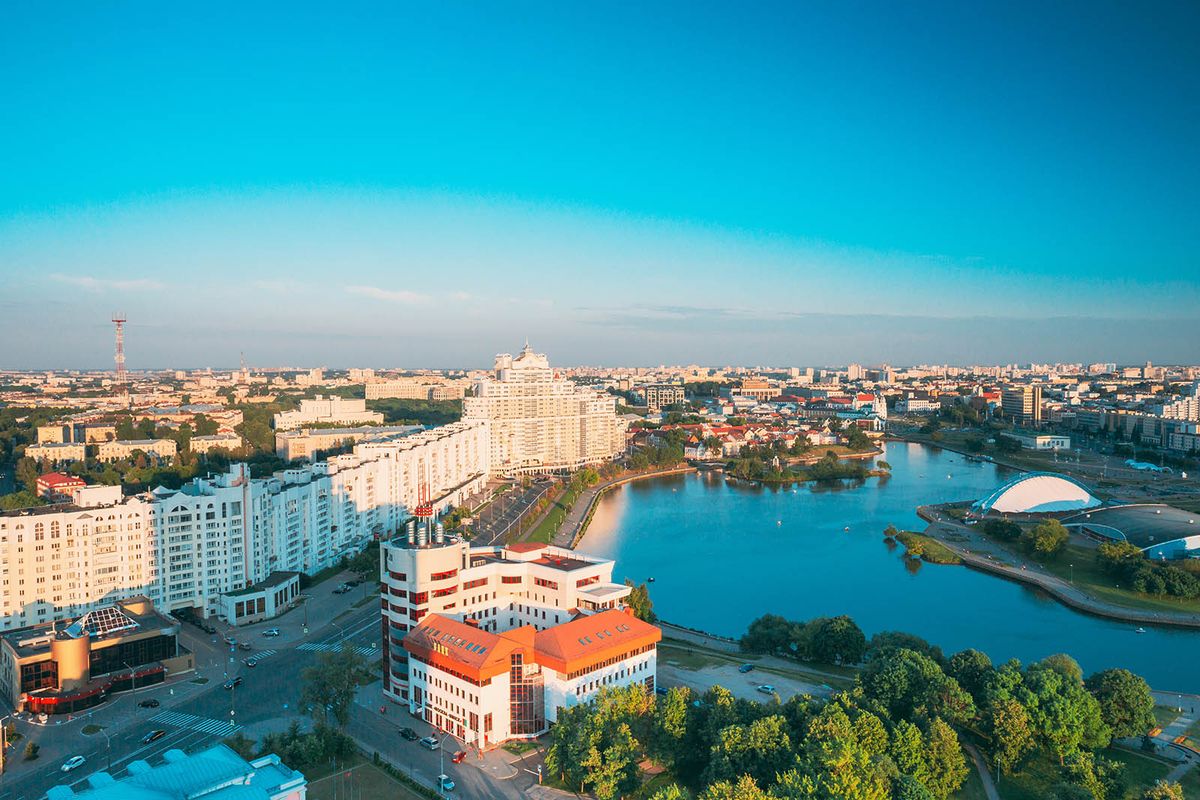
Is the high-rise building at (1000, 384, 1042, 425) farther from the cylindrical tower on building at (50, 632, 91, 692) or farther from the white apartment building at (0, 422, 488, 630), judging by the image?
the cylindrical tower on building at (50, 632, 91, 692)

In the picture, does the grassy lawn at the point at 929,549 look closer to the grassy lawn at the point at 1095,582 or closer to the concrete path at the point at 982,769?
the grassy lawn at the point at 1095,582

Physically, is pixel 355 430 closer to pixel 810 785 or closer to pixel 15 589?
pixel 15 589

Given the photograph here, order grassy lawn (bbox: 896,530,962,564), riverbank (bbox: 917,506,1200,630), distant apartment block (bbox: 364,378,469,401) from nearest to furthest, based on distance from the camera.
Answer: riverbank (bbox: 917,506,1200,630) → grassy lawn (bbox: 896,530,962,564) → distant apartment block (bbox: 364,378,469,401)

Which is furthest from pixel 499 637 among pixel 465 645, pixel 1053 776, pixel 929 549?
pixel 929 549

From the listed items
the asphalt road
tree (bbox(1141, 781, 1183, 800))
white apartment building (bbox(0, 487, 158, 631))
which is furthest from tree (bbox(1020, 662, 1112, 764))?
white apartment building (bbox(0, 487, 158, 631))

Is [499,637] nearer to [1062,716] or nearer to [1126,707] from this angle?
[1062,716]

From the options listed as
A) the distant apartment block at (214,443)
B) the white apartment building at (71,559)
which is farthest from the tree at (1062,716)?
the distant apartment block at (214,443)

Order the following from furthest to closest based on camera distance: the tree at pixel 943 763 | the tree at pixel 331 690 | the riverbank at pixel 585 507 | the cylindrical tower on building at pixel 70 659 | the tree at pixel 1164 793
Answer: the riverbank at pixel 585 507
the cylindrical tower on building at pixel 70 659
the tree at pixel 331 690
the tree at pixel 943 763
the tree at pixel 1164 793
